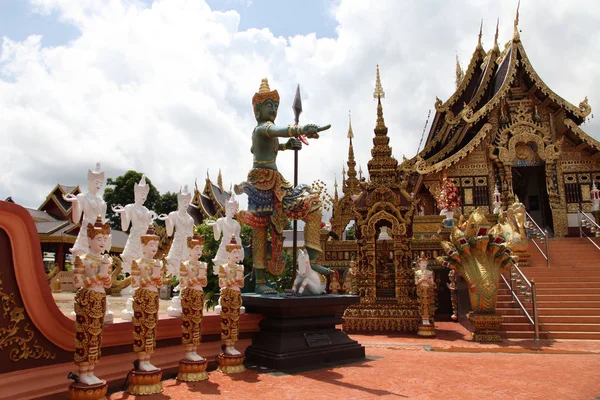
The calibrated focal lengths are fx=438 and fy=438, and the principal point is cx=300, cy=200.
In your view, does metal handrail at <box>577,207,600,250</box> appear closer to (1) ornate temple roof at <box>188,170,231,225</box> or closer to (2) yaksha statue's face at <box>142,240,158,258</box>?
(2) yaksha statue's face at <box>142,240,158,258</box>

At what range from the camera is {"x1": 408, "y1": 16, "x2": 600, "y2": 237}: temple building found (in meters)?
18.6

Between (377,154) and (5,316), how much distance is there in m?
9.31

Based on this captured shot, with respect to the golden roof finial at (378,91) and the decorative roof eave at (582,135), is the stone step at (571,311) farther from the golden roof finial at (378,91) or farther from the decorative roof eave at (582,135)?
the decorative roof eave at (582,135)

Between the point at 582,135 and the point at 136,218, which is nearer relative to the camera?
the point at 136,218

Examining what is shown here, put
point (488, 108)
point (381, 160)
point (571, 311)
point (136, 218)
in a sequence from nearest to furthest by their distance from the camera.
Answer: point (136, 218), point (571, 311), point (381, 160), point (488, 108)

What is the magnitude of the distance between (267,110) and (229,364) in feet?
12.1

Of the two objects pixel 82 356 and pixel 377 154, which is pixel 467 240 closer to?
pixel 377 154

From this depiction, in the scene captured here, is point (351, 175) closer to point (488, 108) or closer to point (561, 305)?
point (488, 108)

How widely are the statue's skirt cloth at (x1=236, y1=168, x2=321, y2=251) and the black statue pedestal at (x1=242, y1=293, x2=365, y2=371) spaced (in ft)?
3.27

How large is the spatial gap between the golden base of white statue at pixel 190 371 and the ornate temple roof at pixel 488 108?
50.2 ft

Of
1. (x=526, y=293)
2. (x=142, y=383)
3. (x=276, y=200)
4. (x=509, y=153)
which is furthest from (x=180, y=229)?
(x=509, y=153)

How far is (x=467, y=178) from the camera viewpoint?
19297mm

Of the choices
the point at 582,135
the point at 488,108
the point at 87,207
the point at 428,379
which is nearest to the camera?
the point at 87,207

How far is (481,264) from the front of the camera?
29.3 feet
